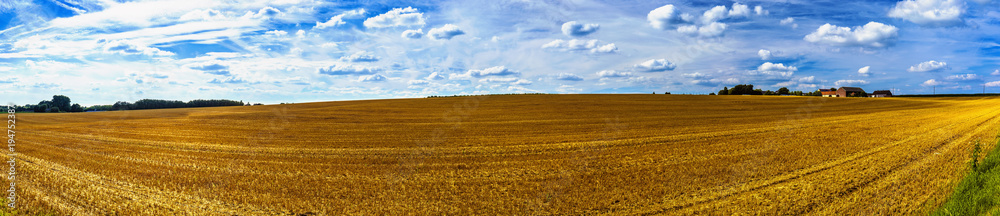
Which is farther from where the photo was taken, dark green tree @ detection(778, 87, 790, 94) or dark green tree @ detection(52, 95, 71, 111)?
dark green tree @ detection(778, 87, 790, 94)

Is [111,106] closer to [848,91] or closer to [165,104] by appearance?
[165,104]

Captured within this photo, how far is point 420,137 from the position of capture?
1903 cm

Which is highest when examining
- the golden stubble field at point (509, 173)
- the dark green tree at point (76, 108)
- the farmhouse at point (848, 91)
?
the farmhouse at point (848, 91)

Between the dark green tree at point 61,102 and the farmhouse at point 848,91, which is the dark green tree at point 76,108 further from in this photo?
the farmhouse at point 848,91

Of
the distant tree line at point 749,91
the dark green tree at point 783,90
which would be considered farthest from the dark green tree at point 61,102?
the dark green tree at point 783,90

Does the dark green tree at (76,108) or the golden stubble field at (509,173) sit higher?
the dark green tree at (76,108)

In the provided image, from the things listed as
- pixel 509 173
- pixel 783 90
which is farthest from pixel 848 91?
pixel 509 173

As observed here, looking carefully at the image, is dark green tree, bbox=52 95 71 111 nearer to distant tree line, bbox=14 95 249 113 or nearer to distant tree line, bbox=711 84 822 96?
distant tree line, bbox=14 95 249 113

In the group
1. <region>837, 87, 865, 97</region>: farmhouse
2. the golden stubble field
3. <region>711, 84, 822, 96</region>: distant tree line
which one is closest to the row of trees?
the golden stubble field

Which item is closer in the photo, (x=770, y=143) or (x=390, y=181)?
(x=390, y=181)

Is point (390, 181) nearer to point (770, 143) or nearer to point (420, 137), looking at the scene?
point (420, 137)

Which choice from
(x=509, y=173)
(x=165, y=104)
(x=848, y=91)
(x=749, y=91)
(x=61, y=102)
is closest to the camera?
(x=509, y=173)

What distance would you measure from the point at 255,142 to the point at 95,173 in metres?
6.40

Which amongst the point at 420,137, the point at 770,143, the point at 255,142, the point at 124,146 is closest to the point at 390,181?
the point at 420,137
